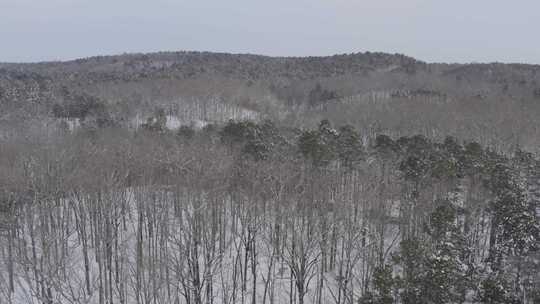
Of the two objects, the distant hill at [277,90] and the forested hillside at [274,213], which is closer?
the forested hillside at [274,213]

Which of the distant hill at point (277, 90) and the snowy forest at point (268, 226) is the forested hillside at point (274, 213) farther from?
the distant hill at point (277, 90)

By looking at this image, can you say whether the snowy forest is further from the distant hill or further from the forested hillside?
the distant hill

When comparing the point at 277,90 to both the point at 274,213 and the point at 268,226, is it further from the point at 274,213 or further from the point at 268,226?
the point at 274,213

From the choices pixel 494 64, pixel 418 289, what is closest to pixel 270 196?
pixel 418 289

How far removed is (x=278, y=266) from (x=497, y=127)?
1205 inches

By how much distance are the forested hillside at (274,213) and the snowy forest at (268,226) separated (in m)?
0.11

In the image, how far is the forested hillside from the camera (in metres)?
16.0

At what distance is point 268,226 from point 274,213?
96.4 inches

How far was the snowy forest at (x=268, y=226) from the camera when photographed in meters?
15.9

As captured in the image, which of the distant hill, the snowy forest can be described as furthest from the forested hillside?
the distant hill

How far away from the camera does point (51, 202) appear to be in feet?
69.7

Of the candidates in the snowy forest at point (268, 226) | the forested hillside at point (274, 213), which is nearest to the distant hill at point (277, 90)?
the forested hillside at point (274, 213)

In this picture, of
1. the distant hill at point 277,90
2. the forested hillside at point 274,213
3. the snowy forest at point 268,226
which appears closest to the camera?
the snowy forest at point 268,226

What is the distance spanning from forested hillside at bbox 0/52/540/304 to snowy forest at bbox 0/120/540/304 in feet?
0.37
